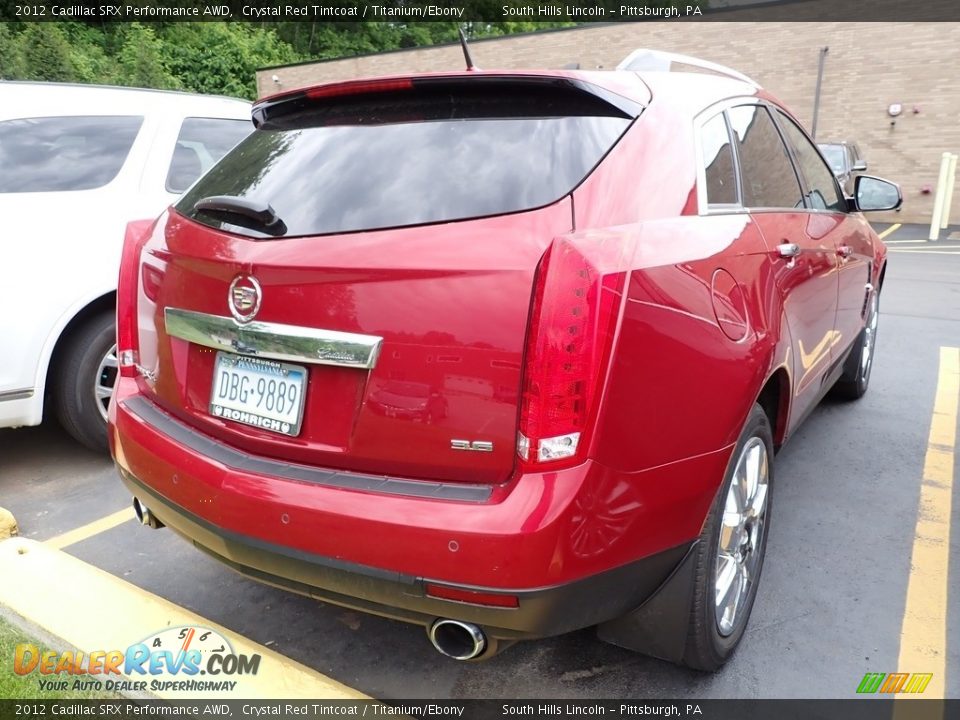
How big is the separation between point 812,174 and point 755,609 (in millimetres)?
2001

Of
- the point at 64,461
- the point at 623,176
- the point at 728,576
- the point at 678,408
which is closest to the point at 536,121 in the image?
the point at 623,176

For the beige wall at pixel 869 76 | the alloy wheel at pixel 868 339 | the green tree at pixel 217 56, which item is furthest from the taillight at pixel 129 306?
the green tree at pixel 217 56

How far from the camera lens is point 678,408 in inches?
73.3

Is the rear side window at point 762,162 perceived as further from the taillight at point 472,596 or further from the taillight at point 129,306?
the taillight at point 129,306

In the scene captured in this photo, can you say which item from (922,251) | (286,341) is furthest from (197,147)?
(922,251)

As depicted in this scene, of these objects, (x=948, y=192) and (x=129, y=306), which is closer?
(x=129, y=306)

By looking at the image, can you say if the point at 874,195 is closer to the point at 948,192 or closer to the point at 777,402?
the point at 777,402

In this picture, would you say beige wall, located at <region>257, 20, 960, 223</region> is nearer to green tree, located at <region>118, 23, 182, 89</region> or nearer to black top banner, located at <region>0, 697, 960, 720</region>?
green tree, located at <region>118, 23, 182, 89</region>

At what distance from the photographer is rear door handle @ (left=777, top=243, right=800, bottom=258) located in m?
2.51

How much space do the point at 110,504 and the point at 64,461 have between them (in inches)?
27.8

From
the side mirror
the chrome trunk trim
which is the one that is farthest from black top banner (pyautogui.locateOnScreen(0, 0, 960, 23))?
the chrome trunk trim

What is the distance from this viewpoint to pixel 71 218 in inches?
143

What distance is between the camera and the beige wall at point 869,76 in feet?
57.4

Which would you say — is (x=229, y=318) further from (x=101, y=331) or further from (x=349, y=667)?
(x=101, y=331)
